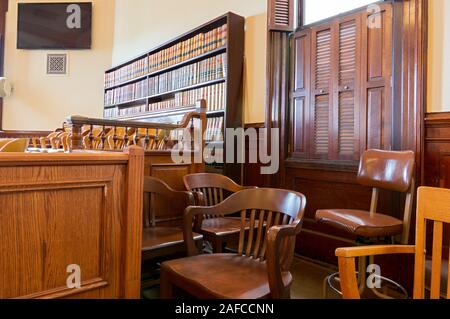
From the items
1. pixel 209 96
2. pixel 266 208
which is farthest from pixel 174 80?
pixel 266 208

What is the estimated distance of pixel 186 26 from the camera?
4309 millimetres

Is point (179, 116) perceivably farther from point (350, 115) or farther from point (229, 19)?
point (350, 115)

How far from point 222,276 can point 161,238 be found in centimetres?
72

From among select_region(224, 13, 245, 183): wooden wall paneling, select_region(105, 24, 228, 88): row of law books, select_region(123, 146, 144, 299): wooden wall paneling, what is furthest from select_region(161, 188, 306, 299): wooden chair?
select_region(105, 24, 228, 88): row of law books

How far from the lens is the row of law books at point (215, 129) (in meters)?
3.34

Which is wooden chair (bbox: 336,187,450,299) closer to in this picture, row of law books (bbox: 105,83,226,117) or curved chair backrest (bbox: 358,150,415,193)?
curved chair backrest (bbox: 358,150,415,193)

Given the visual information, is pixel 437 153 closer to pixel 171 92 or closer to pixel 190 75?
pixel 190 75

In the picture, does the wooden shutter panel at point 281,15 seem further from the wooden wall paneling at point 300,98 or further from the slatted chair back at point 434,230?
the slatted chair back at point 434,230

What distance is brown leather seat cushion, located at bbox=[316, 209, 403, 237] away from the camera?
5.55ft

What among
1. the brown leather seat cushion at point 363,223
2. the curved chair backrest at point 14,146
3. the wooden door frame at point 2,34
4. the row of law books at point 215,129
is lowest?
the brown leather seat cushion at point 363,223

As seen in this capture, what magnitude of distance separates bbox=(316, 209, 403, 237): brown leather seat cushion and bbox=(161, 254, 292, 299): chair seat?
0.56 m

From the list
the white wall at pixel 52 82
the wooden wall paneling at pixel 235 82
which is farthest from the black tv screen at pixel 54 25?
the wooden wall paneling at pixel 235 82

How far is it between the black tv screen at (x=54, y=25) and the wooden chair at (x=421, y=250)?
638 cm

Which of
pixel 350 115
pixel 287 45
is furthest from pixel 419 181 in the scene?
pixel 287 45
